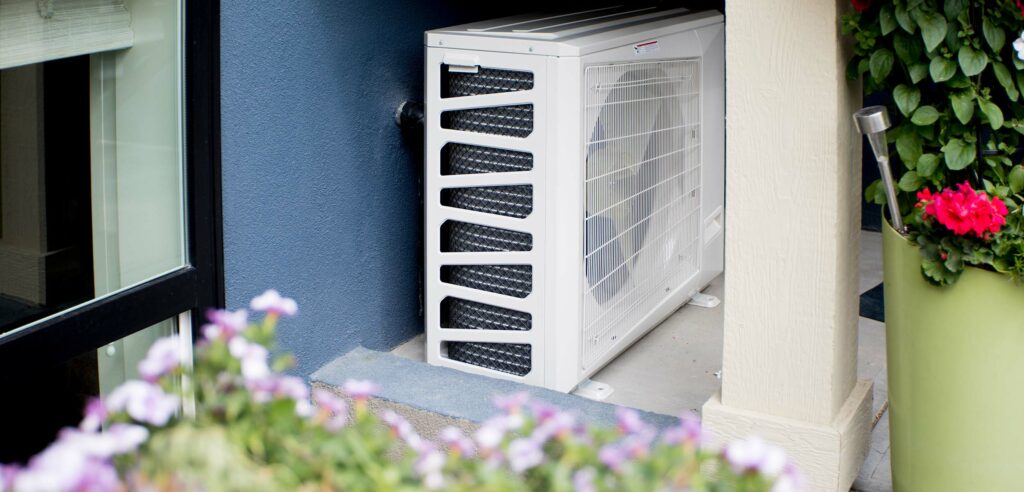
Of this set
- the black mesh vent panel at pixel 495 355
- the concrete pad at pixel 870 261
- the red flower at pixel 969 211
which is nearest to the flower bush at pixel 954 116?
the red flower at pixel 969 211

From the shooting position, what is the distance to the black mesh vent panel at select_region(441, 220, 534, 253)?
2.94 metres

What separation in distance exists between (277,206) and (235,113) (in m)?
0.26

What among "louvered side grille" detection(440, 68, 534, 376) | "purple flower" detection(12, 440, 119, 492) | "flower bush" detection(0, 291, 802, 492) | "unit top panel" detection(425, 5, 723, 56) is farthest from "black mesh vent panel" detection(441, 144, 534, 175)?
"purple flower" detection(12, 440, 119, 492)

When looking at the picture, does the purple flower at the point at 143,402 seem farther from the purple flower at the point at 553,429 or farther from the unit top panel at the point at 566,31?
the unit top panel at the point at 566,31

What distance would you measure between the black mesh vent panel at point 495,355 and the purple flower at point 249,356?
1.65m

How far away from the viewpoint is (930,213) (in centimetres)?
220

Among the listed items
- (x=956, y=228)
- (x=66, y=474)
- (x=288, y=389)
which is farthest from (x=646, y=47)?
(x=66, y=474)

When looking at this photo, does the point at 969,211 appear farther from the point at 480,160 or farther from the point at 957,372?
the point at 480,160

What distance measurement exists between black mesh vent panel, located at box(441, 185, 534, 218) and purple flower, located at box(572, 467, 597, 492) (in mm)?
1615

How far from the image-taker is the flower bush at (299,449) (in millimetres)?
1238

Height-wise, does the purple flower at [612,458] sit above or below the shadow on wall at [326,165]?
below

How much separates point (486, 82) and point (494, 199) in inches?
10.8

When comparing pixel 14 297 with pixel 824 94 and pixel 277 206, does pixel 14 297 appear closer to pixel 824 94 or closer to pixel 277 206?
pixel 277 206

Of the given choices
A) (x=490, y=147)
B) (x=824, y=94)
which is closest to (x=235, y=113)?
(x=490, y=147)
